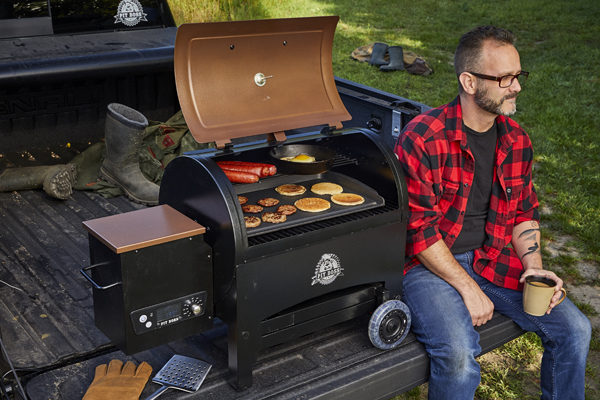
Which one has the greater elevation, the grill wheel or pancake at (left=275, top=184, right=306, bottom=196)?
pancake at (left=275, top=184, right=306, bottom=196)

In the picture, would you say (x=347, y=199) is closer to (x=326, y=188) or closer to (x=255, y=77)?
(x=326, y=188)

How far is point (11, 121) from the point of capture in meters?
4.26

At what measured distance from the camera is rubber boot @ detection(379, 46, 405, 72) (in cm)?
916

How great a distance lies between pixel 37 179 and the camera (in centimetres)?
421

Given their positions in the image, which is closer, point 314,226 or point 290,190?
point 314,226

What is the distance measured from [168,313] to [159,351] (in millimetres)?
440

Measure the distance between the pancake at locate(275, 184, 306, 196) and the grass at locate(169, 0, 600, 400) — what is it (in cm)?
128

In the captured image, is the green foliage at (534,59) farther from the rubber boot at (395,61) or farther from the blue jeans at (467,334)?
the blue jeans at (467,334)

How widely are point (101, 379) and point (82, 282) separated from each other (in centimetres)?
110

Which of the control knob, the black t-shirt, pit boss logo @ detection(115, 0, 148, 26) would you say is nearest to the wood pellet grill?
the control knob

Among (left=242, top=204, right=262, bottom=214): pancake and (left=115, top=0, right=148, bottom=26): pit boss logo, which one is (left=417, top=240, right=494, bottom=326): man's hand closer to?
(left=242, top=204, right=262, bottom=214): pancake

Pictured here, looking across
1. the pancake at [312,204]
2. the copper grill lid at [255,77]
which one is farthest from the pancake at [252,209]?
the copper grill lid at [255,77]

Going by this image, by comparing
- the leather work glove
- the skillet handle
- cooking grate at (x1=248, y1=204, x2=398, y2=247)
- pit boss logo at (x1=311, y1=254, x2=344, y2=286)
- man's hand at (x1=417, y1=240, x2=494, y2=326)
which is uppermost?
cooking grate at (x1=248, y1=204, x2=398, y2=247)

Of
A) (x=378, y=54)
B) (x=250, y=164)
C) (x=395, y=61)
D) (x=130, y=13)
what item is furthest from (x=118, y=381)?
(x=378, y=54)
